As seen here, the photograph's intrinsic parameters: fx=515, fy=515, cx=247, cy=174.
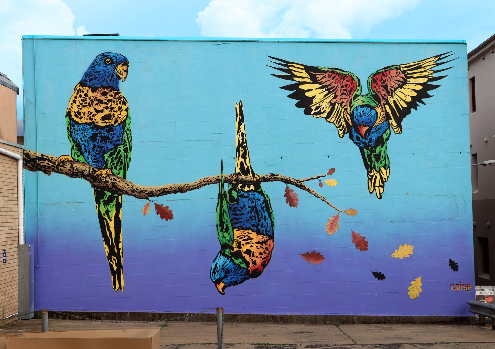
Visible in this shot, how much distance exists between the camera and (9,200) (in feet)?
36.1

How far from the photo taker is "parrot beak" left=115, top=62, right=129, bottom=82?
37.7 feet

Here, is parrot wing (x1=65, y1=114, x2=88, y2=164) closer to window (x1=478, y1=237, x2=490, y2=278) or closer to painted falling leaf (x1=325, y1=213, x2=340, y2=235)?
painted falling leaf (x1=325, y1=213, x2=340, y2=235)

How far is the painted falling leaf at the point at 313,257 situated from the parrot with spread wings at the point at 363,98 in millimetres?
2327

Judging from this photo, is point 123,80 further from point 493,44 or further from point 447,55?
point 493,44

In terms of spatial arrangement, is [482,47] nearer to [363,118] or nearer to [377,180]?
[363,118]

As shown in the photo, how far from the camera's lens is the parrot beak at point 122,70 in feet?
37.7

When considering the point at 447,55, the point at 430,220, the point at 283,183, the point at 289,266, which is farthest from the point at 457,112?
the point at 289,266

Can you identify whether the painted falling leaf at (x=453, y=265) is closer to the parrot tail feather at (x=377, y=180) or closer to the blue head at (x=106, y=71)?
the parrot tail feather at (x=377, y=180)

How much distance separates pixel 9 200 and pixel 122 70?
146 inches

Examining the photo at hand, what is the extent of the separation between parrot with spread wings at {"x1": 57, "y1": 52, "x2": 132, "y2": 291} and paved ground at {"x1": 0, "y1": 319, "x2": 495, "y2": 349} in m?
1.77

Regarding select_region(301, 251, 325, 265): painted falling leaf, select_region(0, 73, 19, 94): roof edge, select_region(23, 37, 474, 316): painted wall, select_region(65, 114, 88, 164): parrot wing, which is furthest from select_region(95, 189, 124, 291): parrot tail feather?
select_region(301, 251, 325, 265): painted falling leaf

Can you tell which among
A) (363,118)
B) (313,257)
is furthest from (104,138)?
(363,118)

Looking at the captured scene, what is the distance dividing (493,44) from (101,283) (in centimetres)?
1325

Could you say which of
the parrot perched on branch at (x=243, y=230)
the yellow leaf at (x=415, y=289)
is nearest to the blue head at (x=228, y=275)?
the parrot perched on branch at (x=243, y=230)
